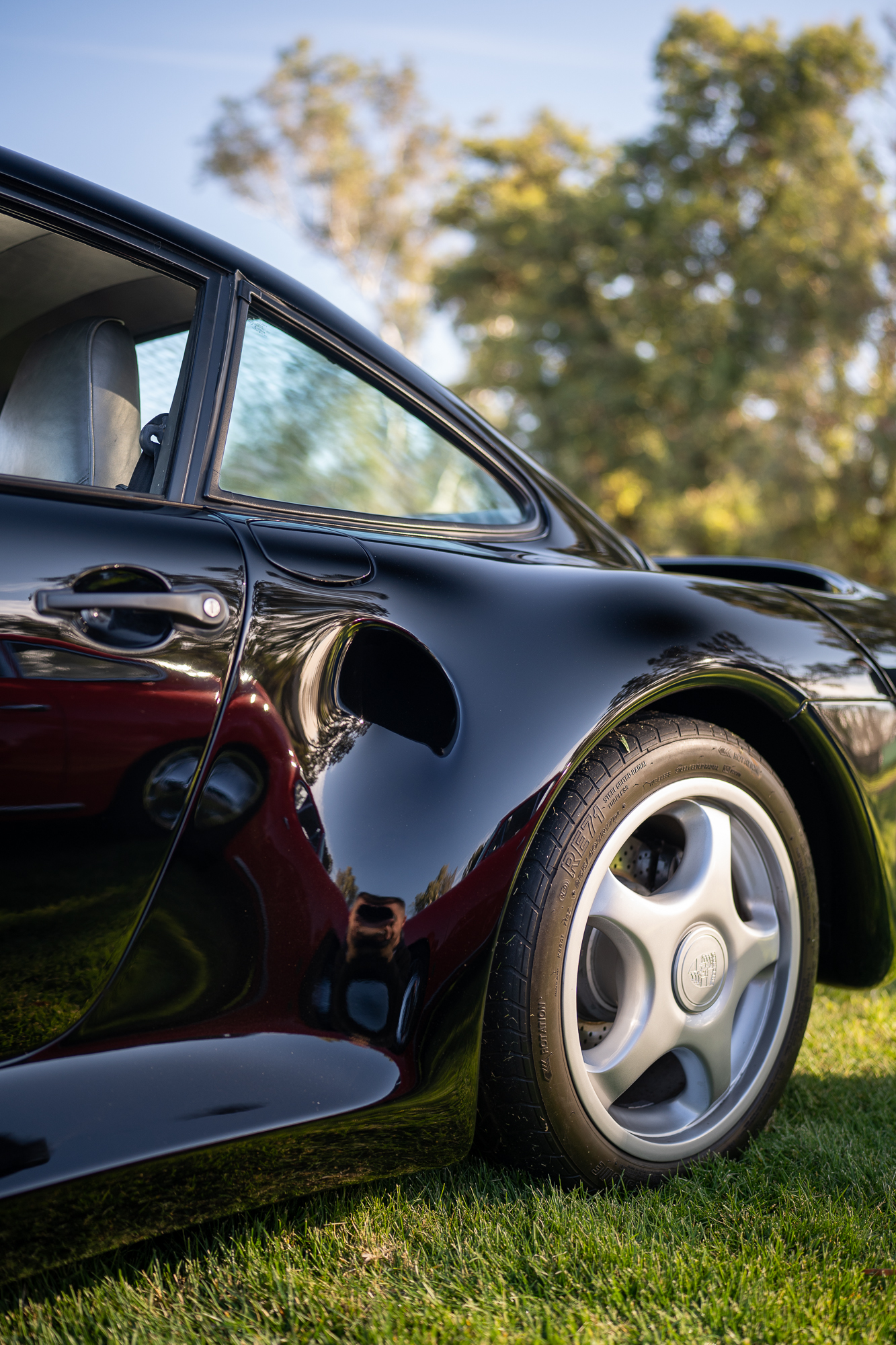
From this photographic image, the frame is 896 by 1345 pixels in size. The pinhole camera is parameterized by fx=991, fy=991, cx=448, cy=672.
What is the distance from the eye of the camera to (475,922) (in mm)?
1316

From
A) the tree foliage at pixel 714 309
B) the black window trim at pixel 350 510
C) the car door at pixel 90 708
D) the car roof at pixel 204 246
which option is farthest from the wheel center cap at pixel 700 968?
the tree foliage at pixel 714 309

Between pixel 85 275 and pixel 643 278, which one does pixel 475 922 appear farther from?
pixel 643 278

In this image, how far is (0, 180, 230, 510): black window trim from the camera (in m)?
1.29

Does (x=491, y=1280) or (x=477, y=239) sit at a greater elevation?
(x=477, y=239)

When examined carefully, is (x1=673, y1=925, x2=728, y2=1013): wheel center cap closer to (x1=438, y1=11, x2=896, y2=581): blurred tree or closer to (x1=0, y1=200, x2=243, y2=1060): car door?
(x1=0, y1=200, x2=243, y2=1060): car door

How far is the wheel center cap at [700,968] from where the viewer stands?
156 centimetres

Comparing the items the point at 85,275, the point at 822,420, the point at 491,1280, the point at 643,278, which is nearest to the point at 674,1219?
the point at 491,1280

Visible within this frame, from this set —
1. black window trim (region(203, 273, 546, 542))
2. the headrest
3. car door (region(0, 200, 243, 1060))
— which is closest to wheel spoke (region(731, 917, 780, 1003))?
black window trim (region(203, 273, 546, 542))

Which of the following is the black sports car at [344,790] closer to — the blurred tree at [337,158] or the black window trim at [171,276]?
the black window trim at [171,276]

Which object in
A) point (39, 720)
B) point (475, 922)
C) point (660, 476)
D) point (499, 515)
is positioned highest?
point (660, 476)

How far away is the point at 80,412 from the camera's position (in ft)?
4.94

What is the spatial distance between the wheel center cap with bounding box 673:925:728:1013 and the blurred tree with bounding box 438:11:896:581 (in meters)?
17.3

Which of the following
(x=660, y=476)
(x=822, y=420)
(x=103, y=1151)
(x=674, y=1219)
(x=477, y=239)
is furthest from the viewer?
(x=477, y=239)

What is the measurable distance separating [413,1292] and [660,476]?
2036cm
